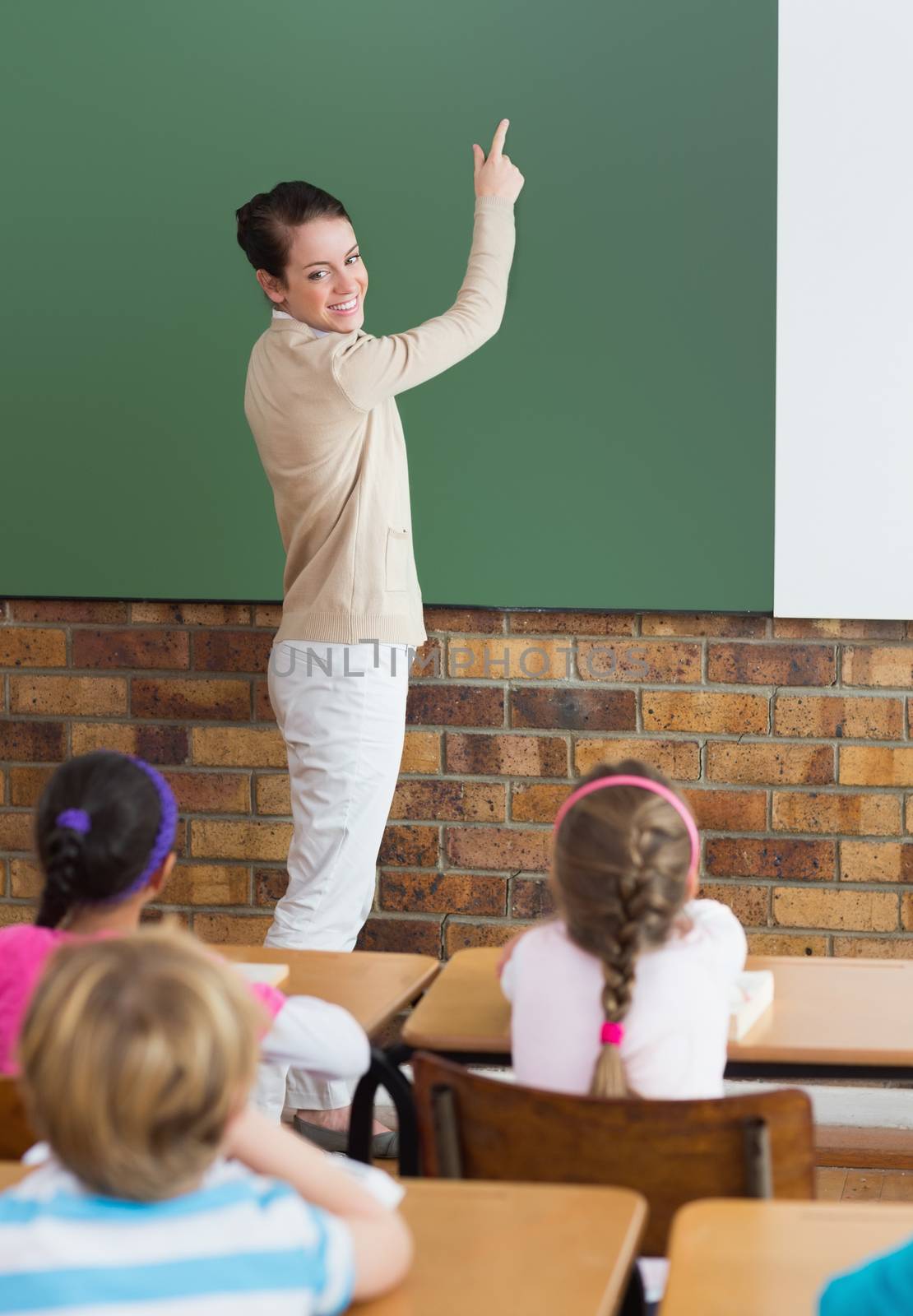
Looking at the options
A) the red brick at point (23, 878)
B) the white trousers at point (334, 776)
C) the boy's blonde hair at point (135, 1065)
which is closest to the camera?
the boy's blonde hair at point (135, 1065)

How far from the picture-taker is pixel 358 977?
6.57 feet

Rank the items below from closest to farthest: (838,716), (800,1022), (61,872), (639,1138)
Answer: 1. (639,1138)
2. (61,872)
3. (800,1022)
4. (838,716)

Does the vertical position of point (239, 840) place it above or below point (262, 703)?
below

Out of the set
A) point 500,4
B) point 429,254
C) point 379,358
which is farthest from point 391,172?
point 379,358

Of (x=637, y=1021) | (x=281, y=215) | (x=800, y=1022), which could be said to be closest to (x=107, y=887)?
(x=637, y=1021)

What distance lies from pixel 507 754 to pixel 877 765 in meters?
0.76

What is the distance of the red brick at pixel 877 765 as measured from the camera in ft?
10.1

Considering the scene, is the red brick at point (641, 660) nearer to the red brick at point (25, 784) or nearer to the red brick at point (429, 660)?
the red brick at point (429, 660)

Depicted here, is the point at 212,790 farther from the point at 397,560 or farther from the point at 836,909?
the point at 836,909

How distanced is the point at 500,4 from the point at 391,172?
1.30 feet

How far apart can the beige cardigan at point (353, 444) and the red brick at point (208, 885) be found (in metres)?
0.84

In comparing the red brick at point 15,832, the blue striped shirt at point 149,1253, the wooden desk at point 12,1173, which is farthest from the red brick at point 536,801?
the blue striped shirt at point 149,1253

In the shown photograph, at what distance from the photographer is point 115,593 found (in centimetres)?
332

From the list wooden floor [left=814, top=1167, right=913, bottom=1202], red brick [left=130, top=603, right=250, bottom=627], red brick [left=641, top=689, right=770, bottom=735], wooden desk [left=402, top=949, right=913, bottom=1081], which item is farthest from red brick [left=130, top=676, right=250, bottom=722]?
wooden floor [left=814, top=1167, right=913, bottom=1202]
